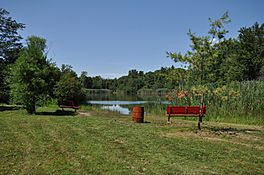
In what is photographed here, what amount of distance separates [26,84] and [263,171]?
47.4ft

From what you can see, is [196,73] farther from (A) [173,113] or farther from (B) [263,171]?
(B) [263,171]

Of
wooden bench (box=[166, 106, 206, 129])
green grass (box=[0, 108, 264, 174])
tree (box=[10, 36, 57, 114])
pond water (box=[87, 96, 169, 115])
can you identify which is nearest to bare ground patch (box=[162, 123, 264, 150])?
green grass (box=[0, 108, 264, 174])

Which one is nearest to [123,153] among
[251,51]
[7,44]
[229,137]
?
[229,137]

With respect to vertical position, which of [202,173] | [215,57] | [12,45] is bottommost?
[202,173]

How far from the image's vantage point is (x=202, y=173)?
5066 mm

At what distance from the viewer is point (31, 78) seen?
16469mm

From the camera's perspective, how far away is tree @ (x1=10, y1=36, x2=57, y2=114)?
16.2 metres

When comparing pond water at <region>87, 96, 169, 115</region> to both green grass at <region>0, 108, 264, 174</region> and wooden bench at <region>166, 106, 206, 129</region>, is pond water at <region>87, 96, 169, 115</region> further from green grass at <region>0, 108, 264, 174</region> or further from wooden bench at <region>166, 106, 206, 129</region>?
green grass at <region>0, 108, 264, 174</region>

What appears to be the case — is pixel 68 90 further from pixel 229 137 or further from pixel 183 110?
pixel 229 137

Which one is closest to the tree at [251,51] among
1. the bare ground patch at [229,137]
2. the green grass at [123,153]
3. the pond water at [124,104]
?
the pond water at [124,104]

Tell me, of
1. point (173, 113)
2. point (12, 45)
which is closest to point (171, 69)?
point (173, 113)

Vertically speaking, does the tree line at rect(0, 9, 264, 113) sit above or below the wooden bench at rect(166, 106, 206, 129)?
above

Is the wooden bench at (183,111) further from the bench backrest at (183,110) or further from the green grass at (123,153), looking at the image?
the green grass at (123,153)

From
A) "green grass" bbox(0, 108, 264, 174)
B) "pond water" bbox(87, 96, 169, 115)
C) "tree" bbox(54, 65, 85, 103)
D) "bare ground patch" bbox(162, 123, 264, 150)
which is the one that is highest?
"tree" bbox(54, 65, 85, 103)
